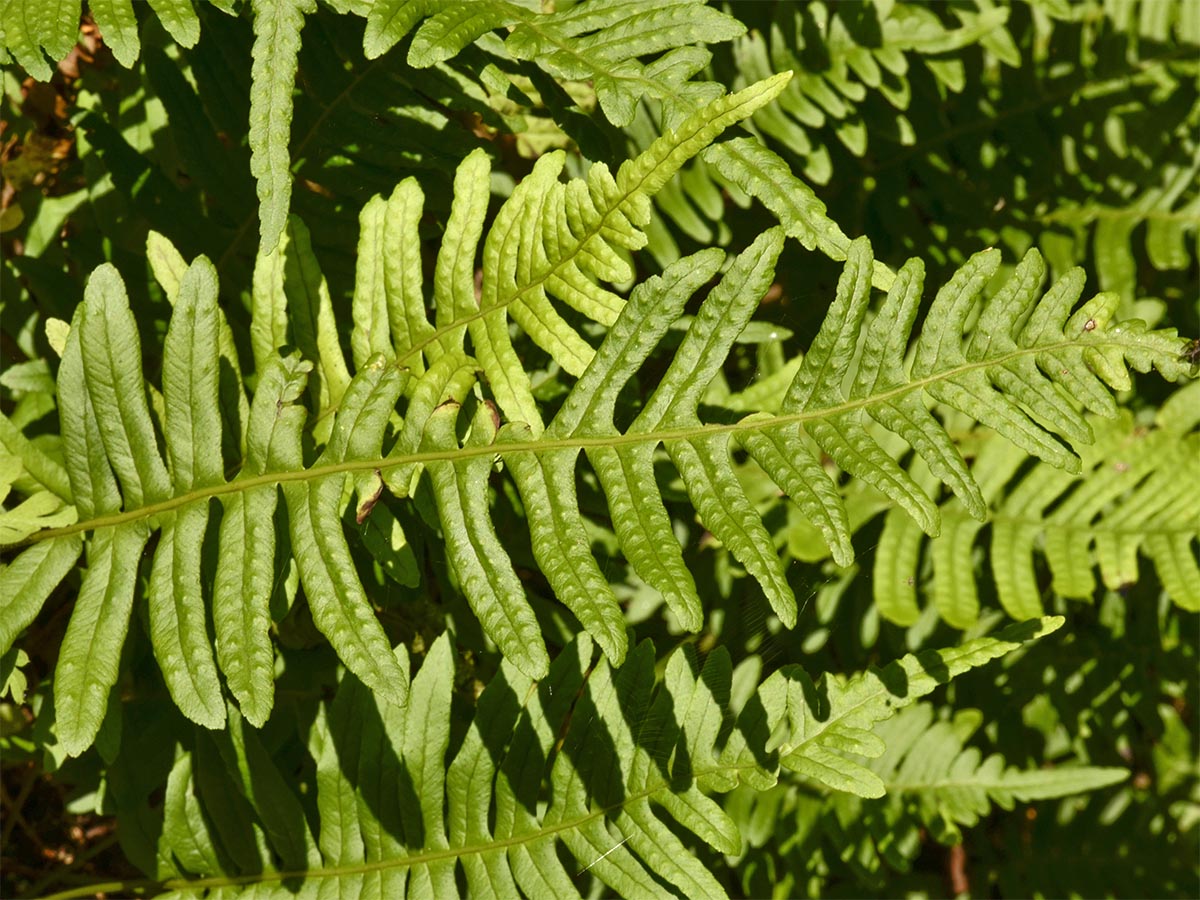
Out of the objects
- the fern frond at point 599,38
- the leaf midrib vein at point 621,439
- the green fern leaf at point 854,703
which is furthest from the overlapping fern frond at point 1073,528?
the fern frond at point 599,38

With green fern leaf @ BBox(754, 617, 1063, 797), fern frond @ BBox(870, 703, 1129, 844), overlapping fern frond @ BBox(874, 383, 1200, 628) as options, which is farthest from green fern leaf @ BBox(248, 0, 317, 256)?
fern frond @ BBox(870, 703, 1129, 844)

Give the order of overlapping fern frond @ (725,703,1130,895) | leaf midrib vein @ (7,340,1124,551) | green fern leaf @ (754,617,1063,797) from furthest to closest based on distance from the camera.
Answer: overlapping fern frond @ (725,703,1130,895)
green fern leaf @ (754,617,1063,797)
leaf midrib vein @ (7,340,1124,551)

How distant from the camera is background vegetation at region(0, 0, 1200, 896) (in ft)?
4.56

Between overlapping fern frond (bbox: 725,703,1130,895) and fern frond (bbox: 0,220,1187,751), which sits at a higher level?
fern frond (bbox: 0,220,1187,751)

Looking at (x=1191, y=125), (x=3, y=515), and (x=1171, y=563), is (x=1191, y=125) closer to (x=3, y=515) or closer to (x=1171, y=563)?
(x=1171, y=563)

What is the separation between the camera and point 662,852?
1528 mm

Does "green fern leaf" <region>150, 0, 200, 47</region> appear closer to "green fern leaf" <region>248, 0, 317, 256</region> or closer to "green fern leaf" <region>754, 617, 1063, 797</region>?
"green fern leaf" <region>248, 0, 317, 256</region>

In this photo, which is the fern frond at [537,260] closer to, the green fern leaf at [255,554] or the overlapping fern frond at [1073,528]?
the green fern leaf at [255,554]

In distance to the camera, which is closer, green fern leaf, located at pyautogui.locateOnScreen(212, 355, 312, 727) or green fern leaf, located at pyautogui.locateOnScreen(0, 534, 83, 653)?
green fern leaf, located at pyautogui.locateOnScreen(212, 355, 312, 727)

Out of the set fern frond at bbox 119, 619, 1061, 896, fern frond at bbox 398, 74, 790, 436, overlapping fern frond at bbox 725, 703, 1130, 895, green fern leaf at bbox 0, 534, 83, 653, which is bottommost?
overlapping fern frond at bbox 725, 703, 1130, 895

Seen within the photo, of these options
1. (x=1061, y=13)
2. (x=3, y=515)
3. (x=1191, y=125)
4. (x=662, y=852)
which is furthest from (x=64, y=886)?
(x=1191, y=125)

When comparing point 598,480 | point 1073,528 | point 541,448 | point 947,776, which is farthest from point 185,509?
point 1073,528

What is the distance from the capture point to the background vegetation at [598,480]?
1391 mm

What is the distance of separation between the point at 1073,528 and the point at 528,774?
1.31 m
